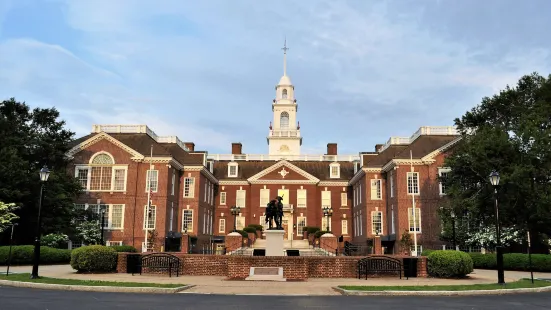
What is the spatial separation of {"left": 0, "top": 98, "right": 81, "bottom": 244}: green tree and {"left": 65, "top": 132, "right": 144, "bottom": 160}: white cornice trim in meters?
1.94

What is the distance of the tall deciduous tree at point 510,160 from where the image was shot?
29547 millimetres

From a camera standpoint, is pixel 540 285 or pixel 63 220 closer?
pixel 540 285

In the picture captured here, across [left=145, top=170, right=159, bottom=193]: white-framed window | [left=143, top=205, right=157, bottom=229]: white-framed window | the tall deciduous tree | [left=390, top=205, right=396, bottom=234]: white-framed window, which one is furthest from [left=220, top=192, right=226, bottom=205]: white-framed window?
the tall deciduous tree

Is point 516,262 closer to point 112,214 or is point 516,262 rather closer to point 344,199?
point 344,199

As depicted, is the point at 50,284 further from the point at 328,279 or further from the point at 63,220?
the point at 63,220

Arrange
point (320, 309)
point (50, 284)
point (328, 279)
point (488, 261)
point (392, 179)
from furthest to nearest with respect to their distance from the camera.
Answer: point (392, 179), point (488, 261), point (328, 279), point (50, 284), point (320, 309)

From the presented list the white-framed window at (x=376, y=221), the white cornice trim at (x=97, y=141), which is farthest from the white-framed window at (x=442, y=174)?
the white cornice trim at (x=97, y=141)

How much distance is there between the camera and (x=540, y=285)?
1719 centimetres

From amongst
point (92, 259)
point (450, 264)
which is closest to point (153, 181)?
point (92, 259)

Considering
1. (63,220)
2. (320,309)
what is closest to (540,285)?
(320,309)

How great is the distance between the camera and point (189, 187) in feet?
155

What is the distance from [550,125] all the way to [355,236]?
25.6m

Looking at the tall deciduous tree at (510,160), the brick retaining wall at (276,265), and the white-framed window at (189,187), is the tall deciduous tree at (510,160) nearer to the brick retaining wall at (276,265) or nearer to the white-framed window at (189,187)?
the brick retaining wall at (276,265)

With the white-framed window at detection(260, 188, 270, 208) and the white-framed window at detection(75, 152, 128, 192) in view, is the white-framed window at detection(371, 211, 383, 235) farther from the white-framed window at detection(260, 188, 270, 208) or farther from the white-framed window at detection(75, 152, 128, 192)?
the white-framed window at detection(75, 152, 128, 192)
